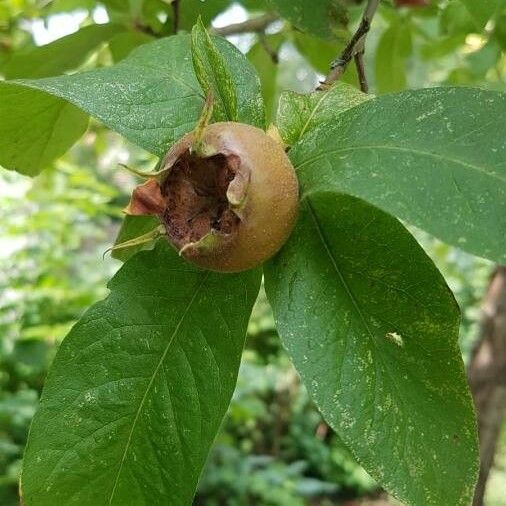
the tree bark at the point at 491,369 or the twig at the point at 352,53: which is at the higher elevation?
the twig at the point at 352,53

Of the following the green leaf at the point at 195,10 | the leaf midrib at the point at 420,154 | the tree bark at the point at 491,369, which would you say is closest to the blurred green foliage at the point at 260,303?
the green leaf at the point at 195,10

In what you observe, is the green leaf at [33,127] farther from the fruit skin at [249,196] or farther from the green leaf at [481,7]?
the green leaf at [481,7]

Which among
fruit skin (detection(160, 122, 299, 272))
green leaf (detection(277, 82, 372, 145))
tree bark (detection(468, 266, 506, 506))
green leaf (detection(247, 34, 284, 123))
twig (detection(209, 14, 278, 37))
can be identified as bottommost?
tree bark (detection(468, 266, 506, 506))

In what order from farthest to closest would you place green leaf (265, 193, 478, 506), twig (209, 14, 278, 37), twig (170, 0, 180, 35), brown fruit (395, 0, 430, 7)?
1. brown fruit (395, 0, 430, 7)
2. twig (209, 14, 278, 37)
3. twig (170, 0, 180, 35)
4. green leaf (265, 193, 478, 506)

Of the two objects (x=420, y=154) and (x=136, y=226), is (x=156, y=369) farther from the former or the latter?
(x=420, y=154)

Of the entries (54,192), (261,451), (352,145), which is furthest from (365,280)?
(261,451)

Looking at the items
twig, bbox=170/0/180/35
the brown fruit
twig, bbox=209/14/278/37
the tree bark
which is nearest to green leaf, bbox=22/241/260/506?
twig, bbox=170/0/180/35

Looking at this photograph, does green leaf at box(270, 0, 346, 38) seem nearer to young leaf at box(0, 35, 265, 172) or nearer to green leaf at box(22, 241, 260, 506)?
young leaf at box(0, 35, 265, 172)
